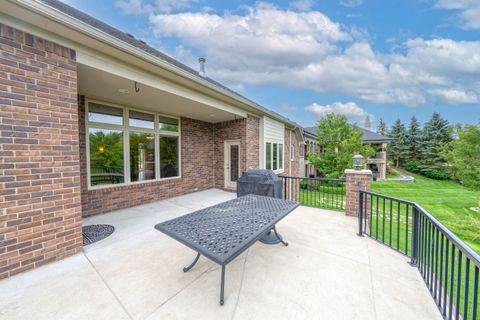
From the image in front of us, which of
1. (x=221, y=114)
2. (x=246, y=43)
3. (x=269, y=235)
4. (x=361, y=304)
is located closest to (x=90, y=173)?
(x=221, y=114)

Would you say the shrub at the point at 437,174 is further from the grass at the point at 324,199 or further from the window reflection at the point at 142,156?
the window reflection at the point at 142,156

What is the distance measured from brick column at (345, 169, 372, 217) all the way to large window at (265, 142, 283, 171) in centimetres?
380

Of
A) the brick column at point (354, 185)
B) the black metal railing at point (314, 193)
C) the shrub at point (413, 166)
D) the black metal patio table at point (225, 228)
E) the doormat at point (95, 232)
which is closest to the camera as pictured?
the black metal patio table at point (225, 228)

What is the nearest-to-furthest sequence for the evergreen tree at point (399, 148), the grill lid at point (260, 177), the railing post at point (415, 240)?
the railing post at point (415, 240) → the grill lid at point (260, 177) → the evergreen tree at point (399, 148)

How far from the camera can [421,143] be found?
27.1 meters

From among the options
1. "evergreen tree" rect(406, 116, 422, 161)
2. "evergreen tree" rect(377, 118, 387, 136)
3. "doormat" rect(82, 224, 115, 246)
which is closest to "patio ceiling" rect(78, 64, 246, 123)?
"doormat" rect(82, 224, 115, 246)

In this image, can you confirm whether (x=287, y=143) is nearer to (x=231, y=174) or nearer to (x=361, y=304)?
(x=231, y=174)

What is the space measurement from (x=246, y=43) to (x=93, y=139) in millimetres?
7238

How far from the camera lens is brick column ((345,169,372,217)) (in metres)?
4.03

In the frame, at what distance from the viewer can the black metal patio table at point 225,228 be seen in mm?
1663

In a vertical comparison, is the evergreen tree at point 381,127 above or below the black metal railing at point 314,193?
above

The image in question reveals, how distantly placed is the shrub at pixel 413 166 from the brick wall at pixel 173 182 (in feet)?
105

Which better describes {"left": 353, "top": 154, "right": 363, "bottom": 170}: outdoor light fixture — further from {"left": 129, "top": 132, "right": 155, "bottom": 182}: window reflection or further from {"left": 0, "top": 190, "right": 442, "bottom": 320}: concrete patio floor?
{"left": 129, "top": 132, "right": 155, "bottom": 182}: window reflection

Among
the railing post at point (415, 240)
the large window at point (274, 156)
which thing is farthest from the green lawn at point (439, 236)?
the large window at point (274, 156)
